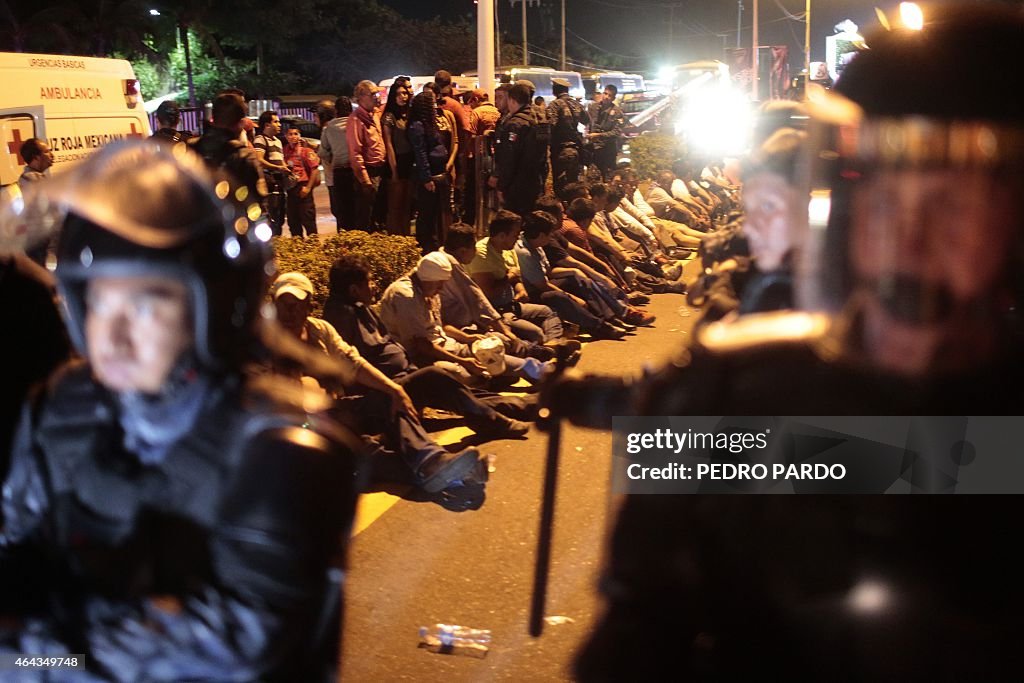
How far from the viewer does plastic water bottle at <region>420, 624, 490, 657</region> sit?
4.34 m

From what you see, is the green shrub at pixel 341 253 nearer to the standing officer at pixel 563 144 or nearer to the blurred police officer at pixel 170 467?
the standing officer at pixel 563 144

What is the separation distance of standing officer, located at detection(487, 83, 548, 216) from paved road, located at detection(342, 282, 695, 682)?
602 centimetres

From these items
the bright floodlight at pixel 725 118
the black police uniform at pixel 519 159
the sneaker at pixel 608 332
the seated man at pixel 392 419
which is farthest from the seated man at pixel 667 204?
the bright floodlight at pixel 725 118

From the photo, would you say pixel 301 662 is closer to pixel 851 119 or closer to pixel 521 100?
pixel 851 119

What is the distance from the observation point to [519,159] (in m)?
12.4

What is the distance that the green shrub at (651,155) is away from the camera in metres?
16.8

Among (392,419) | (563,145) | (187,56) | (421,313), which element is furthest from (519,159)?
(187,56)

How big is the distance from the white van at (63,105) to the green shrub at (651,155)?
7512 millimetres

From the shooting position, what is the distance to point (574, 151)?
46.6 feet

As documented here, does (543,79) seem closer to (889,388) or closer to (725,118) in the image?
(725,118)

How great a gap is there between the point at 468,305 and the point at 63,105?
3589 millimetres

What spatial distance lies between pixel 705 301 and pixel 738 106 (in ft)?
3.26

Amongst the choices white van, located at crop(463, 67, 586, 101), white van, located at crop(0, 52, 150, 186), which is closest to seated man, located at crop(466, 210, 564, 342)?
white van, located at crop(0, 52, 150, 186)

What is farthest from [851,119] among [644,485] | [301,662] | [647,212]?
[647,212]
